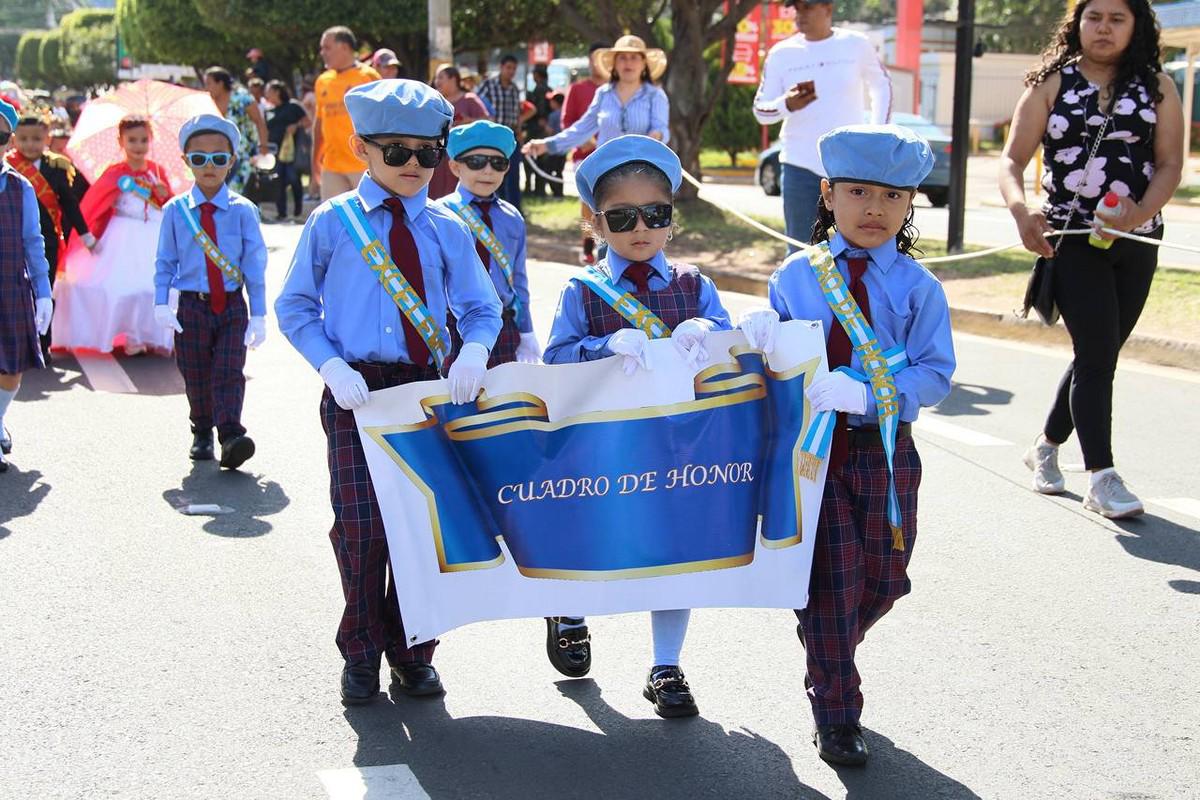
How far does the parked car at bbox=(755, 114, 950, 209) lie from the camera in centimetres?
2303

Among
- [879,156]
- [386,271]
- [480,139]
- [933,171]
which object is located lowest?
[933,171]

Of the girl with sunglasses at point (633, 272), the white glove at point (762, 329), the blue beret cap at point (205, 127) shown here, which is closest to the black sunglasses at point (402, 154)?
the girl with sunglasses at point (633, 272)

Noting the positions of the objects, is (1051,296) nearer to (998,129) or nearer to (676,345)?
(676,345)

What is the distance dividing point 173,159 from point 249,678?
6919mm

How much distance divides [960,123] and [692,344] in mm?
10613

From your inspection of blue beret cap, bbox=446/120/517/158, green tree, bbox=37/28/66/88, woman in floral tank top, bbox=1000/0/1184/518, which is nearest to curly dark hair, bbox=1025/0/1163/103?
woman in floral tank top, bbox=1000/0/1184/518

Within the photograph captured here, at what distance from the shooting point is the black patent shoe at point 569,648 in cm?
451

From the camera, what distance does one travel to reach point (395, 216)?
4320mm

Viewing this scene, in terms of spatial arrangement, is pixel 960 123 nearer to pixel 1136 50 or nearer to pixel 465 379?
pixel 1136 50

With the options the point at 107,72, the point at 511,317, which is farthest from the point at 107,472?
the point at 107,72

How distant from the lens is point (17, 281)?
24.2ft

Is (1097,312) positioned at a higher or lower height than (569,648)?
higher

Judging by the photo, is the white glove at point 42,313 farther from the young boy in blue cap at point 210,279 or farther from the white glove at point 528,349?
the white glove at point 528,349

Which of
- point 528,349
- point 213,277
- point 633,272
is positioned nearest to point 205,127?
point 213,277
